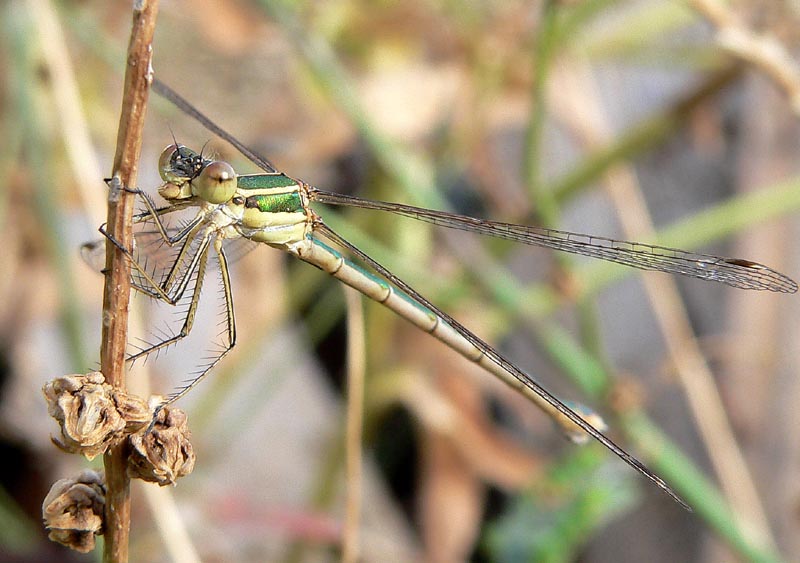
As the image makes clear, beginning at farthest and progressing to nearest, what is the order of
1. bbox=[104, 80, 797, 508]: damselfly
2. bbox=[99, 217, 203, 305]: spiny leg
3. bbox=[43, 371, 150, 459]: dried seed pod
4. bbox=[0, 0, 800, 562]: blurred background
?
1. bbox=[0, 0, 800, 562]: blurred background
2. bbox=[104, 80, 797, 508]: damselfly
3. bbox=[99, 217, 203, 305]: spiny leg
4. bbox=[43, 371, 150, 459]: dried seed pod

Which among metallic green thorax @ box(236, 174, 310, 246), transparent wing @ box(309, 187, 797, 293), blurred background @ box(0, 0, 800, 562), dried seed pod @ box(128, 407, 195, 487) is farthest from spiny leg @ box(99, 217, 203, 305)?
blurred background @ box(0, 0, 800, 562)

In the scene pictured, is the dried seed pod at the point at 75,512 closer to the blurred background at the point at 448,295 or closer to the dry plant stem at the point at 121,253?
the dry plant stem at the point at 121,253

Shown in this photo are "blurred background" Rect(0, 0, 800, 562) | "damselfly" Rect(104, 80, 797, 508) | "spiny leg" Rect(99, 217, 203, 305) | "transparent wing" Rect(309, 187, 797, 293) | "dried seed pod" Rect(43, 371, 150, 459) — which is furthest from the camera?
"blurred background" Rect(0, 0, 800, 562)

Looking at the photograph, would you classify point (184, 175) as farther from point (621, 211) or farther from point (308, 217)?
point (621, 211)

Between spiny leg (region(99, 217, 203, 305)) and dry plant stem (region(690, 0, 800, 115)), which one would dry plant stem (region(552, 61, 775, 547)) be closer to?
dry plant stem (region(690, 0, 800, 115))

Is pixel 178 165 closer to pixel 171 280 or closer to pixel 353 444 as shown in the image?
pixel 171 280

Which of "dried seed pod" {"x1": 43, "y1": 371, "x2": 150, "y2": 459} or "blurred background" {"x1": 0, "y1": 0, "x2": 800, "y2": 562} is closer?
"dried seed pod" {"x1": 43, "y1": 371, "x2": 150, "y2": 459}

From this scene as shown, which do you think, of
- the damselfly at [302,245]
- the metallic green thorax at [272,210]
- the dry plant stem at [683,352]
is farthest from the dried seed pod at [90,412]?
the dry plant stem at [683,352]

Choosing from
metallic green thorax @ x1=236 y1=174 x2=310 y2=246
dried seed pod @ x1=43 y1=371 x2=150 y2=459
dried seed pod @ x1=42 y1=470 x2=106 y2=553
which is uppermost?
metallic green thorax @ x1=236 y1=174 x2=310 y2=246

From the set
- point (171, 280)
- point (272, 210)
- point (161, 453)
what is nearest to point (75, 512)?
point (161, 453)

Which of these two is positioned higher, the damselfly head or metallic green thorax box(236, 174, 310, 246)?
metallic green thorax box(236, 174, 310, 246)
